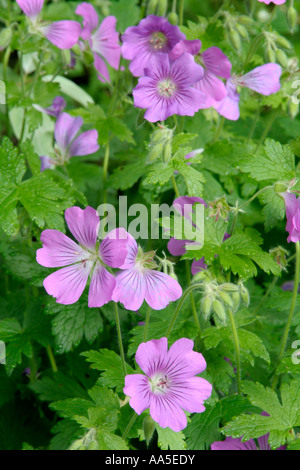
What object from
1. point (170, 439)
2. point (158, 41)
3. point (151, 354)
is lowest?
point (170, 439)

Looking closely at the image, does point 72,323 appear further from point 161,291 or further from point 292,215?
point 292,215

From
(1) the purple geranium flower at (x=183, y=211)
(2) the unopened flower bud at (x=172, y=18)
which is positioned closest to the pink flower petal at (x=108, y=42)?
(2) the unopened flower bud at (x=172, y=18)

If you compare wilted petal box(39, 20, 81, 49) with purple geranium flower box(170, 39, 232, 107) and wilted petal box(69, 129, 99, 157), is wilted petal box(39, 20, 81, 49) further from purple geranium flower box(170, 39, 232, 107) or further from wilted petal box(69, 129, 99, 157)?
purple geranium flower box(170, 39, 232, 107)

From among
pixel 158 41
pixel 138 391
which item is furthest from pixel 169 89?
pixel 138 391

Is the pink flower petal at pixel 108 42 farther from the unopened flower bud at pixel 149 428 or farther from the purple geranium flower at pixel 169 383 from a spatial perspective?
the unopened flower bud at pixel 149 428

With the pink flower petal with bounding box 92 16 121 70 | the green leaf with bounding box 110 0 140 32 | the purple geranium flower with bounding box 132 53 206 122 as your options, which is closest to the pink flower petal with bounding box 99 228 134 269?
the purple geranium flower with bounding box 132 53 206 122

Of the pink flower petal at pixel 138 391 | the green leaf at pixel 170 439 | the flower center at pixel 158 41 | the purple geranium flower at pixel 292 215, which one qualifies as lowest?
the green leaf at pixel 170 439
